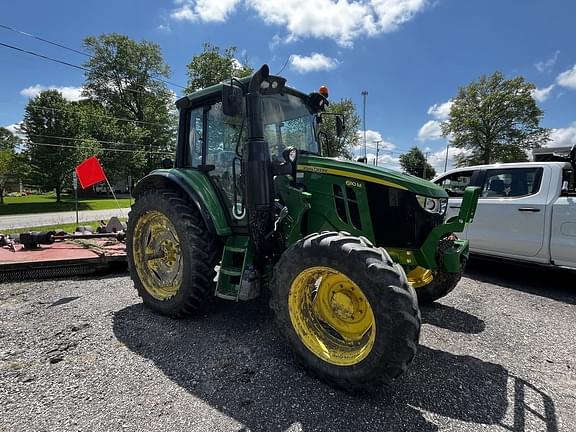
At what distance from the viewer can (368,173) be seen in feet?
9.58

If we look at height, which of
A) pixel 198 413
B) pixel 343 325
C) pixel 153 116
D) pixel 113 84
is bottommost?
pixel 198 413

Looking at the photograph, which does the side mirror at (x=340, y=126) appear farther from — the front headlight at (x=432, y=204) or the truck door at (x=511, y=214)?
the truck door at (x=511, y=214)

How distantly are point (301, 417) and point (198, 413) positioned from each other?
2.18 ft

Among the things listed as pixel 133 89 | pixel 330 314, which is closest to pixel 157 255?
pixel 330 314

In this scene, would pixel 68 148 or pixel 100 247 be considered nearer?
pixel 100 247

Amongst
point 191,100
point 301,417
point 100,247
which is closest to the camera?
point 301,417

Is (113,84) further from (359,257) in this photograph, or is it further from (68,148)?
(359,257)

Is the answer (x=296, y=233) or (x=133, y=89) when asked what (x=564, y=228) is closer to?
(x=296, y=233)

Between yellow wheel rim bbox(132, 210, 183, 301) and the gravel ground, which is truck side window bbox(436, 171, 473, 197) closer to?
the gravel ground

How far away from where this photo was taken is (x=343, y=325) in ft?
8.39

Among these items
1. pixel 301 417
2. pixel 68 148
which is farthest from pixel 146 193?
pixel 68 148

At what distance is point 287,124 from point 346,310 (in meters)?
2.00

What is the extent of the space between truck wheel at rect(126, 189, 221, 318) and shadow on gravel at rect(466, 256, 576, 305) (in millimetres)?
4549

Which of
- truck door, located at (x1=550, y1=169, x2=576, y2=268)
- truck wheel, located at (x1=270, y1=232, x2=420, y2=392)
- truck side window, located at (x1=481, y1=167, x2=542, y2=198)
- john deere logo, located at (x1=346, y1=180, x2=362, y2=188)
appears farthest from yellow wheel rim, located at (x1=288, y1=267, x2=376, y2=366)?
truck side window, located at (x1=481, y1=167, x2=542, y2=198)
